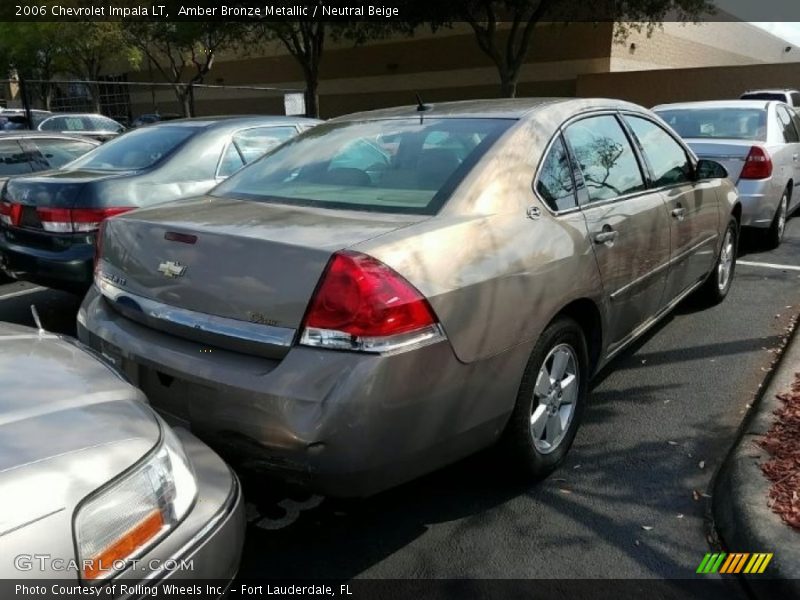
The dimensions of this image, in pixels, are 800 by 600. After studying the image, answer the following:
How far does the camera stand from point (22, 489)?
4.58 feet

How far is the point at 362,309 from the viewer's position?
2209 mm

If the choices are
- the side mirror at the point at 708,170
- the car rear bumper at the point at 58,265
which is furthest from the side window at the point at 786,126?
the car rear bumper at the point at 58,265

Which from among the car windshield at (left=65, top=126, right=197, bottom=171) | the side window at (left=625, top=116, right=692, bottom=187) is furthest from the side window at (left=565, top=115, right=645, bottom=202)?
the car windshield at (left=65, top=126, right=197, bottom=171)

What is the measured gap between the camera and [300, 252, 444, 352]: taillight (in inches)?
87.1

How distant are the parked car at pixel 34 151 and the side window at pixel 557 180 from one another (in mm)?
5342

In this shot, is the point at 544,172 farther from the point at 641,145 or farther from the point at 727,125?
the point at 727,125

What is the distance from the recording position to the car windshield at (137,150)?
5.40 meters

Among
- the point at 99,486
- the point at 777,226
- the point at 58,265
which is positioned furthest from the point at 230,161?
the point at 777,226

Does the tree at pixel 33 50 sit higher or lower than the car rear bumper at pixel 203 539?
higher

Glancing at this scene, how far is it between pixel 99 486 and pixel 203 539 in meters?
0.32

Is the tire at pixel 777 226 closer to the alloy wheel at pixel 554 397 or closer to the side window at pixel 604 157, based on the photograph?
the side window at pixel 604 157

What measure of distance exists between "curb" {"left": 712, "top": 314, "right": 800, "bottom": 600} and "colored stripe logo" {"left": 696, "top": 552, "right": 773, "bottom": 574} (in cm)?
2

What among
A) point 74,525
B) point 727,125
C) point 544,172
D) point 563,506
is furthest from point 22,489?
point 727,125

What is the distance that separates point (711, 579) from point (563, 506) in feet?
2.07
